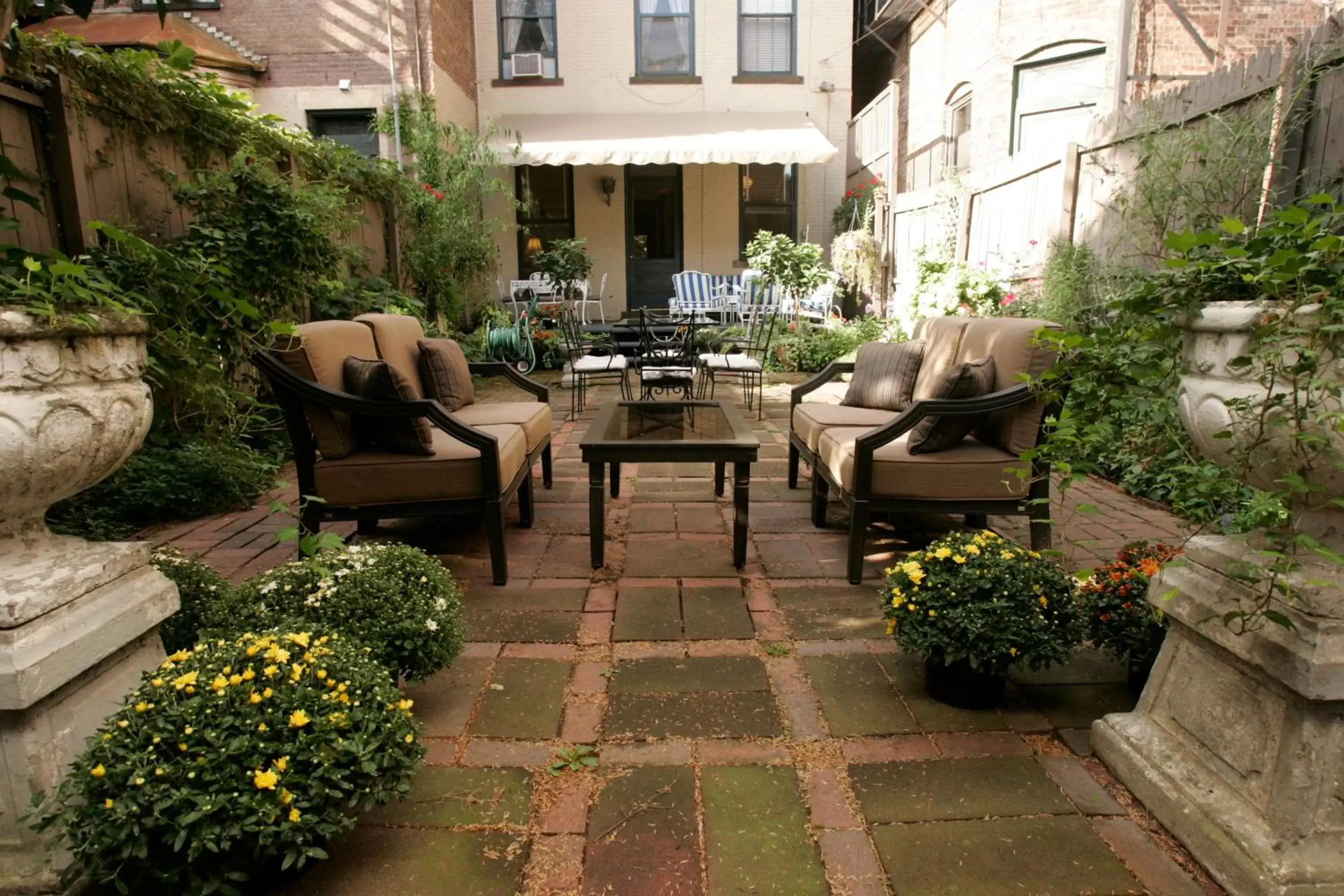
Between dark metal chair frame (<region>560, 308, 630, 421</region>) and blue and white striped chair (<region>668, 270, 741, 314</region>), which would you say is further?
blue and white striped chair (<region>668, 270, 741, 314</region>)

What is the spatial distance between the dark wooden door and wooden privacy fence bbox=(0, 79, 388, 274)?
7.65 meters

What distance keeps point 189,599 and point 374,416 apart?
3.05 feet

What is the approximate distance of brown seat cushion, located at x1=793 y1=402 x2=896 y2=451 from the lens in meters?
3.33

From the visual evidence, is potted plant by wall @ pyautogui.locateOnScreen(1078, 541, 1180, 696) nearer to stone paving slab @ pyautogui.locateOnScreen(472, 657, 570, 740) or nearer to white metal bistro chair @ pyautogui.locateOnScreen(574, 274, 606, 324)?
stone paving slab @ pyautogui.locateOnScreen(472, 657, 570, 740)

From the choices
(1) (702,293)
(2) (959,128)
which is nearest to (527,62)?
(1) (702,293)

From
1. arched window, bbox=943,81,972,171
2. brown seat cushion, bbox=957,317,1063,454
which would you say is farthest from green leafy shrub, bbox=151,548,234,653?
arched window, bbox=943,81,972,171

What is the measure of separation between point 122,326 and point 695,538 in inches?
89.9

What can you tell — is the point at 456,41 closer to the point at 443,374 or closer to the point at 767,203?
the point at 767,203

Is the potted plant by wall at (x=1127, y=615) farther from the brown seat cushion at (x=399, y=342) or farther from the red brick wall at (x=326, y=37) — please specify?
the red brick wall at (x=326, y=37)

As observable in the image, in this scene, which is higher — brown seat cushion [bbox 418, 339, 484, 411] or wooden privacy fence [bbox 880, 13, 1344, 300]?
wooden privacy fence [bbox 880, 13, 1344, 300]

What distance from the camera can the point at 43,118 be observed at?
3.32 meters

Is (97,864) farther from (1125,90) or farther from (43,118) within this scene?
(1125,90)

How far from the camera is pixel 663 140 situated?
9.81 m

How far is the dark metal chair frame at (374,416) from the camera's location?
259 centimetres
